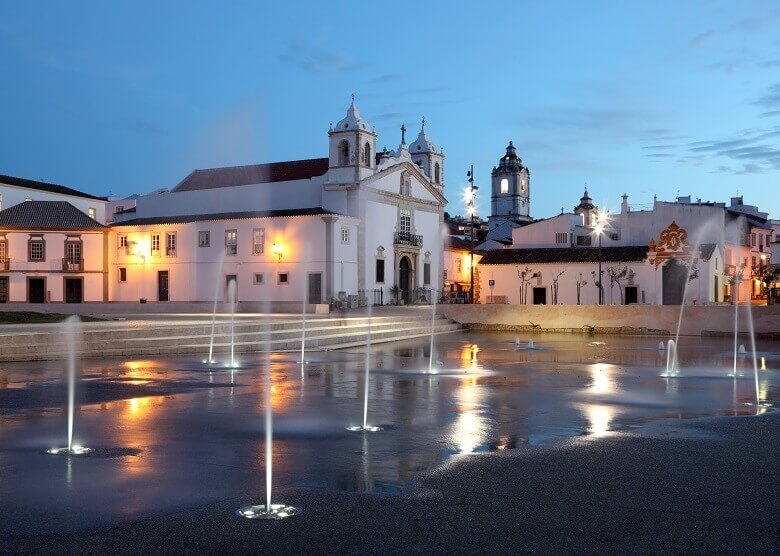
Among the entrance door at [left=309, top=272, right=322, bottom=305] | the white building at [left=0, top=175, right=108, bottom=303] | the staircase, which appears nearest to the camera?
the staircase

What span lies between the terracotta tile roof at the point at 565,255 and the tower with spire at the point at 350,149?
12.4 metres

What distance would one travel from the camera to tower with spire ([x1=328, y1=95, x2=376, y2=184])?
47812 millimetres

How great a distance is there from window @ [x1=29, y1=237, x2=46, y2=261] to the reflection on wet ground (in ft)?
123

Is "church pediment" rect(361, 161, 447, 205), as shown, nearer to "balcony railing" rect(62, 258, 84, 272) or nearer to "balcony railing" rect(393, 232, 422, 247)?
"balcony railing" rect(393, 232, 422, 247)

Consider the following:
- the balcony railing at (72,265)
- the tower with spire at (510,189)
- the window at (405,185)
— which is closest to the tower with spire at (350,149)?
the window at (405,185)

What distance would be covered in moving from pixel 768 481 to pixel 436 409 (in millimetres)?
5268

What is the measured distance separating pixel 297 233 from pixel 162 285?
10.1m

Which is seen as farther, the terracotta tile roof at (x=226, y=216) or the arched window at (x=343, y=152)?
the arched window at (x=343, y=152)

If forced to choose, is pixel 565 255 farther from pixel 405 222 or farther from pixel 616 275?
pixel 405 222

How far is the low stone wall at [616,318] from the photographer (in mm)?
34719

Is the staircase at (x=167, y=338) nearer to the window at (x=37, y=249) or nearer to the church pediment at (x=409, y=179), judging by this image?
the church pediment at (x=409, y=179)

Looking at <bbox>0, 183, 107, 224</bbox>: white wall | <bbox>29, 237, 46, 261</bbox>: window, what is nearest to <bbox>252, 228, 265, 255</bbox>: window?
<bbox>29, 237, 46, 261</bbox>: window

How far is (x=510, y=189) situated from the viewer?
392ft

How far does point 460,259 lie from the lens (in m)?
63.1
